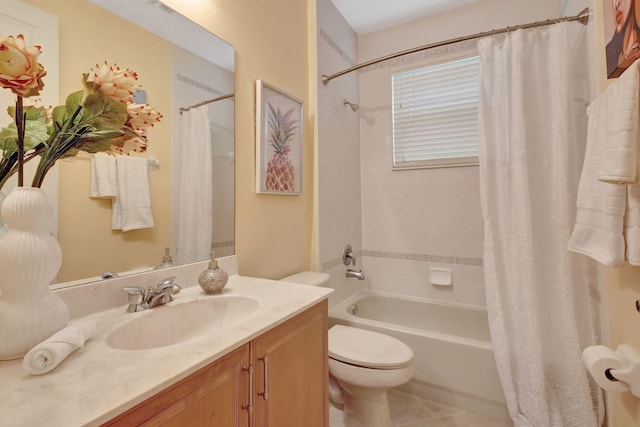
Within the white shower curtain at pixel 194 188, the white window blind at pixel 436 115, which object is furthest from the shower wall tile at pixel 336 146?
the white shower curtain at pixel 194 188

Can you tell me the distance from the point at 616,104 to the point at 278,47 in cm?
152

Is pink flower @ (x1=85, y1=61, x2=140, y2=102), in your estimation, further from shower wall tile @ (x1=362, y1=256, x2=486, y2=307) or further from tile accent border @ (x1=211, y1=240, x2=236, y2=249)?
shower wall tile @ (x1=362, y1=256, x2=486, y2=307)

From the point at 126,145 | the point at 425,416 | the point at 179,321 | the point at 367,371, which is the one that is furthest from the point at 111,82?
A: the point at 425,416

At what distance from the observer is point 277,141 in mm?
1614

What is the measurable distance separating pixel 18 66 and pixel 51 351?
1.83 feet

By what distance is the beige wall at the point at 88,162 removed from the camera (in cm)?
84

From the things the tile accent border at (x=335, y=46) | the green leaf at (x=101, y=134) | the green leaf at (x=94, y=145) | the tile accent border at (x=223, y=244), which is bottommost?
the tile accent border at (x=223, y=244)

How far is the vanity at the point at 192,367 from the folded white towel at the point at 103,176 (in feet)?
0.95

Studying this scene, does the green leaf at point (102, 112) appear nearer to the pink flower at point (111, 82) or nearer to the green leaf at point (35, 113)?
the pink flower at point (111, 82)

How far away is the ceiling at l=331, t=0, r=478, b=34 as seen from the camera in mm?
2137

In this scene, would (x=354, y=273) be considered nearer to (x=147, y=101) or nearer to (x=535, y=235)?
(x=535, y=235)

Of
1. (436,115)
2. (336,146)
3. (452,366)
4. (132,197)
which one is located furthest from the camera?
(436,115)

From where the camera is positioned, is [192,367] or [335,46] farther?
[335,46]

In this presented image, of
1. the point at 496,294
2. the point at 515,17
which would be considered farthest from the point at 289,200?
the point at 515,17
